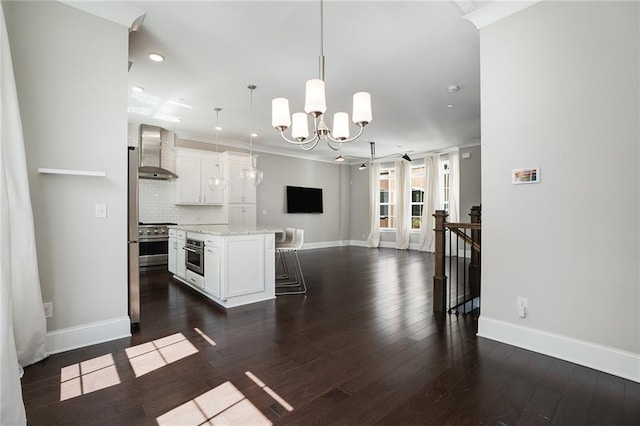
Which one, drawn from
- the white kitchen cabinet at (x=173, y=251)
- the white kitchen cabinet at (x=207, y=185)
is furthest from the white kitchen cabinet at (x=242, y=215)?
the white kitchen cabinet at (x=173, y=251)

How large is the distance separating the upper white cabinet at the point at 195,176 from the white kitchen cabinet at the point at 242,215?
13.4 inches

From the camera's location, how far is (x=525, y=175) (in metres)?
2.38

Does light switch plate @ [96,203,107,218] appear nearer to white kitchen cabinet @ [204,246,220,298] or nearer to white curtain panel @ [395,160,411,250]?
white kitchen cabinet @ [204,246,220,298]

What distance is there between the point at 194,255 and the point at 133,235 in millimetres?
1352

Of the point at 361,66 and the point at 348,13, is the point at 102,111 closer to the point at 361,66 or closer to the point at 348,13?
the point at 348,13

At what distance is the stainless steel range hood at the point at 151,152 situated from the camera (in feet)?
19.2

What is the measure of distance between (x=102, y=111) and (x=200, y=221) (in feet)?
15.4

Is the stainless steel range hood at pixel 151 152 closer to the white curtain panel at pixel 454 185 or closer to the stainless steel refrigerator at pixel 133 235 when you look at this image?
the stainless steel refrigerator at pixel 133 235

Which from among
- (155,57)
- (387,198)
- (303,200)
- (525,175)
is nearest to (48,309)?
(155,57)

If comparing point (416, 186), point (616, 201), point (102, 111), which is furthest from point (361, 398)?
point (416, 186)

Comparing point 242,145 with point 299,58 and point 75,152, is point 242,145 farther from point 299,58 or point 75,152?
point 75,152

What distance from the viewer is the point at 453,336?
2613 millimetres

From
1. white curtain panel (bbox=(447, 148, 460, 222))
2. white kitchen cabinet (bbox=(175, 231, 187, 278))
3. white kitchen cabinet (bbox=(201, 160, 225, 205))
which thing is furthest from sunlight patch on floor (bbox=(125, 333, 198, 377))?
white curtain panel (bbox=(447, 148, 460, 222))

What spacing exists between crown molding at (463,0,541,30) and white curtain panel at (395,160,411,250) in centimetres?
629
